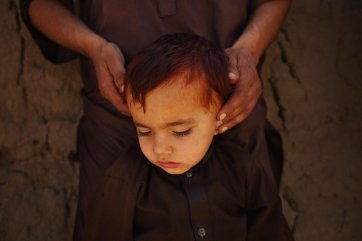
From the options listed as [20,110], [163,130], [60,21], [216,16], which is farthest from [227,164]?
[20,110]

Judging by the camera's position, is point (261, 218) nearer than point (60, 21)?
Yes

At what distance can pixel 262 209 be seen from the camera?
1.79m

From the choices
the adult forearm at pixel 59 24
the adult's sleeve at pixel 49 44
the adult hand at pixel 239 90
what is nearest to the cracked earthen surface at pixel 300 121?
the adult's sleeve at pixel 49 44

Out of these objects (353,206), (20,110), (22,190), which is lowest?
(353,206)

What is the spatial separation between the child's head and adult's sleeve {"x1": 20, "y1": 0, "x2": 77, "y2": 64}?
24.8 inches

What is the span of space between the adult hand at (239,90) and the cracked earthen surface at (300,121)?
0.72m

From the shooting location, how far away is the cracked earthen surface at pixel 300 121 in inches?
87.4

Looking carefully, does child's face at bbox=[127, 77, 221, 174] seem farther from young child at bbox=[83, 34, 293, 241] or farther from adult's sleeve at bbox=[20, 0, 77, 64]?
adult's sleeve at bbox=[20, 0, 77, 64]

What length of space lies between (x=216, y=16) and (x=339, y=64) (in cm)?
79

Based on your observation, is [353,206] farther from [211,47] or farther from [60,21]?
[60,21]

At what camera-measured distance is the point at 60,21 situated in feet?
6.24

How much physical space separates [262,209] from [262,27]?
65 cm

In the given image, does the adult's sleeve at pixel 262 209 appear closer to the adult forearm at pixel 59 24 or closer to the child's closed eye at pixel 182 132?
the child's closed eye at pixel 182 132

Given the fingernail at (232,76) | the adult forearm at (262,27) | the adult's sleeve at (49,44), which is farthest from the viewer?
the adult's sleeve at (49,44)
